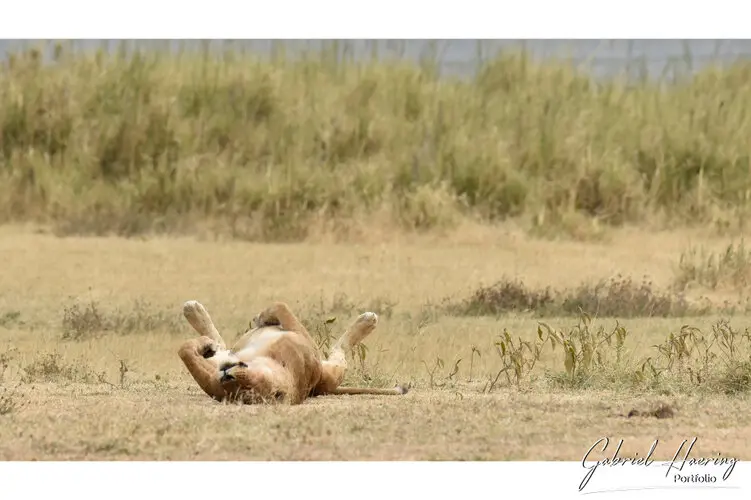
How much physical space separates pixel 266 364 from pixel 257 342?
10.1 inches

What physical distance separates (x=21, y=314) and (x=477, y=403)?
609 cm

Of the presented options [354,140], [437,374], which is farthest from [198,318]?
[354,140]

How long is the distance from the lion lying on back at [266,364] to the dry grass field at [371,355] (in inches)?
5.4

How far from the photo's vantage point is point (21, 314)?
12.8 metres

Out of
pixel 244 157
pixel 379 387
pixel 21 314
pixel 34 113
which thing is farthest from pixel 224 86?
pixel 379 387

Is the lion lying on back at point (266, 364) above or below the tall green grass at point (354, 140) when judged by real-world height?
above

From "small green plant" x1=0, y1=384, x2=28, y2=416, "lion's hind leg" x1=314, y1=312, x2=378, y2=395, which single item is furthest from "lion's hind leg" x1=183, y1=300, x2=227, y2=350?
"small green plant" x1=0, y1=384, x2=28, y2=416

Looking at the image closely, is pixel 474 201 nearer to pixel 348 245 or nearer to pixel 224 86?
pixel 348 245

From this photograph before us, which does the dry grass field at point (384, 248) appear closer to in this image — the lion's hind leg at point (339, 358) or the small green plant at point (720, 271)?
the small green plant at point (720, 271)

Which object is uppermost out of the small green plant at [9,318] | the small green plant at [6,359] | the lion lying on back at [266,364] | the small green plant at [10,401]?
the lion lying on back at [266,364]

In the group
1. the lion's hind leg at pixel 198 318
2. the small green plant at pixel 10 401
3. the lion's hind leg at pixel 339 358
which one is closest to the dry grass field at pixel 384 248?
the small green plant at pixel 10 401

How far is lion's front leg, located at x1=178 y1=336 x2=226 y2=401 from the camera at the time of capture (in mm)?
7852

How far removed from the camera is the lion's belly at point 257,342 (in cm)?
808

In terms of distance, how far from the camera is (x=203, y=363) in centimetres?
793
